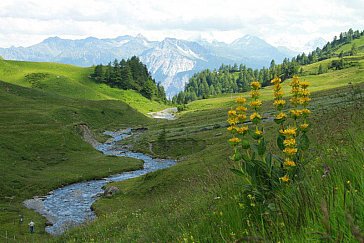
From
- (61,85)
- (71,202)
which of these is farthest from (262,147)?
(61,85)

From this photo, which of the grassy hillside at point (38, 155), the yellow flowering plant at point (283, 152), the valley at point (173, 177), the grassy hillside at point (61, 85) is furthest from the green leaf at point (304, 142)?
the grassy hillside at point (61, 85)

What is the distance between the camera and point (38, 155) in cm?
7106

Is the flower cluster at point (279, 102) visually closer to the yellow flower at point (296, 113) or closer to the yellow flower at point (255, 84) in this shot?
the yellow flower at point (296, 113)

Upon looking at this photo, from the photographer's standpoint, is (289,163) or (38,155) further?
(38,155)

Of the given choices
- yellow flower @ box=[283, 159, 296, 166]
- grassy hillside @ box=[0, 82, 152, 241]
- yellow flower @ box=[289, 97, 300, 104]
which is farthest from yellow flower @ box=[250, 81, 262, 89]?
grassy hillside @ box=[0, 82, 152, 241]

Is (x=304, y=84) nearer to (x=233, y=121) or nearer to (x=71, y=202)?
(x=233, y=121)

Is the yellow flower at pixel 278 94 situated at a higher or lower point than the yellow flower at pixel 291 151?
higher

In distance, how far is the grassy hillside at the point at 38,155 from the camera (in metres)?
47.3

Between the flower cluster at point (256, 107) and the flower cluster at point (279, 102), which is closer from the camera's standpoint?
the flower cluster at point (279, 102)

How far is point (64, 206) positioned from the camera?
1812 inches

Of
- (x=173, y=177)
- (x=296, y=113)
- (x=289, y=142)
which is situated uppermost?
(x=296, y=113)

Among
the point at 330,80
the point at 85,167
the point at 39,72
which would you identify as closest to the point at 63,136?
the point at 85,167

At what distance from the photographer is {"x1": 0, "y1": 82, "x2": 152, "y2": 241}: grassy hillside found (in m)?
47.3

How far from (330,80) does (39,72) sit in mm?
148816
